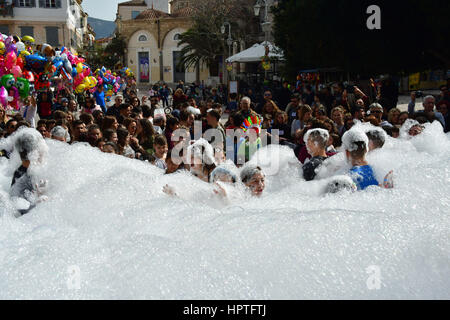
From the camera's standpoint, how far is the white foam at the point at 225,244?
2572 millimetres

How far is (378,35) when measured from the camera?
12.9m

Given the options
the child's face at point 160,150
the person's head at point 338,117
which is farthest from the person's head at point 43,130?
the person's head at point 338,117

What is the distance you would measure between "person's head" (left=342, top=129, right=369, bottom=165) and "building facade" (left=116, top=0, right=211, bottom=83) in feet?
174

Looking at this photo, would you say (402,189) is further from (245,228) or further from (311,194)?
(245,228)

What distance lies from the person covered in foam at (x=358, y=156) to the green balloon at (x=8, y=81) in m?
5.41

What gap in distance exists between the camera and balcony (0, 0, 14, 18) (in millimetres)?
40312

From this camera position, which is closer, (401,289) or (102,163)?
(401,289)

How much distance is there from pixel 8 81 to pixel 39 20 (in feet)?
126

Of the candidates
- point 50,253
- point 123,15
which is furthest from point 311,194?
point 123,15

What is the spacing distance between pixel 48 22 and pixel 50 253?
144 ft

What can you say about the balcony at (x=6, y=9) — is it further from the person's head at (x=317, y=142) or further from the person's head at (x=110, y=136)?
the person's head at (x=317, y=142)

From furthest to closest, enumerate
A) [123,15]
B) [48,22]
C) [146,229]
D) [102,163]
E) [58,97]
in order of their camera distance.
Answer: [123,15] → [48,22] → [58,97] → [102,163] → [146,229]

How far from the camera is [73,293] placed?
2.53 m
